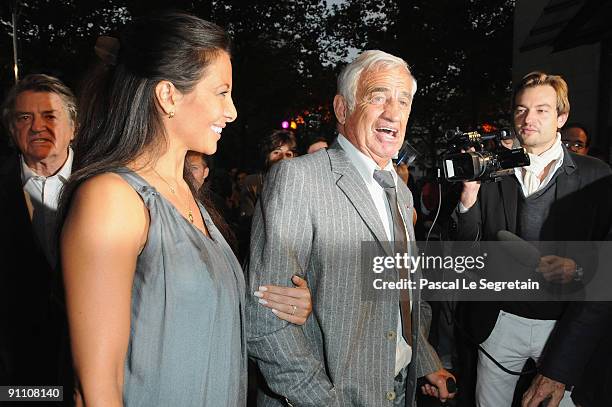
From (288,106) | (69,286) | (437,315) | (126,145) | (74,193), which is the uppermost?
(288,106)

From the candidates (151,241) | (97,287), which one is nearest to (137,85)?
(151,241)


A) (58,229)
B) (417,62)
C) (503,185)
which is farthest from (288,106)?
(58,229)

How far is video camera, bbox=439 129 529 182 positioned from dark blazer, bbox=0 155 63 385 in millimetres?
2271

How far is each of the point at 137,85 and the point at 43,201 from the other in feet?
4.93

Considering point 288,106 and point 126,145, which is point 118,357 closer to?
point 126,145

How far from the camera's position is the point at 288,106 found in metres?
24.1

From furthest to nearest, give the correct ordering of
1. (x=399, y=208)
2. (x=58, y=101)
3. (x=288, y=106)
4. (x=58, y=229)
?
(x=288, y=106), (x=58, y=101), (x=399, y=208), (x=58, y=229)

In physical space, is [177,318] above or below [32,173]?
below

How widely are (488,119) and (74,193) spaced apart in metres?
28.8

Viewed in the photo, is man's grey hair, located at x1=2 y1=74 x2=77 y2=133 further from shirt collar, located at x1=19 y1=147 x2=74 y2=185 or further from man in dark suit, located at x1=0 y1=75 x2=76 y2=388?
shirt collar, located at x1=19 y1=147 x2=74 y2=185

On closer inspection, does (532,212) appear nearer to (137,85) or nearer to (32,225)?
(137,85)

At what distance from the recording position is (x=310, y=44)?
2522cm

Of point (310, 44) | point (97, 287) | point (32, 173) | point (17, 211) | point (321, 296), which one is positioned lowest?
point (321, 296)

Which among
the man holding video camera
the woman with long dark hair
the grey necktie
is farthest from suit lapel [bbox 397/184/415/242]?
the woman with long dark hair
